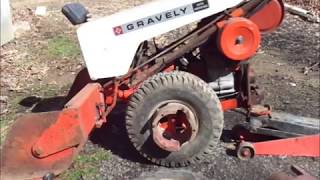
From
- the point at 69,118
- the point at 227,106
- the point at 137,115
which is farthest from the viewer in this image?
the point at 227,106

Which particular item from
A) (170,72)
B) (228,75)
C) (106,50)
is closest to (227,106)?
(228,75)

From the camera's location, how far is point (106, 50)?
204 inches

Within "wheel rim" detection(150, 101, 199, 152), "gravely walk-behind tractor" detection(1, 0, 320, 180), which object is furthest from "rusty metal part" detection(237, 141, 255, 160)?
"wheel rim" detection(150, 101, 199, 152)

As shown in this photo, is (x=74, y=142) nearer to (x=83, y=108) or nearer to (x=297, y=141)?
(x=83, y=108)

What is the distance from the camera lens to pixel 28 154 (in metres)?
4.75

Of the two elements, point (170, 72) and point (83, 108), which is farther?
point (170, 72)

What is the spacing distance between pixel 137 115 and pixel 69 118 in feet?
2.12

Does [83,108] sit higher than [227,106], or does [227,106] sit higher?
[83,108]

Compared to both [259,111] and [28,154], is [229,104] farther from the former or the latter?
[28,154]

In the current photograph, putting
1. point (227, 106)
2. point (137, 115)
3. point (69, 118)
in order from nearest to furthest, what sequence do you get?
point (69, 118), point (137, 115), point (227, 106)

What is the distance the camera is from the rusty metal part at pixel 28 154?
15.4 ft

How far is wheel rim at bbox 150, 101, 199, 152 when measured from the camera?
5004 mm

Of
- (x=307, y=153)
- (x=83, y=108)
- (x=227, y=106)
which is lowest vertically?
(x=307, y=153)

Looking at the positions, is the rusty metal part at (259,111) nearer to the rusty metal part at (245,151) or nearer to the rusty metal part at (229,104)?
the rusty metal part at (229,104)
